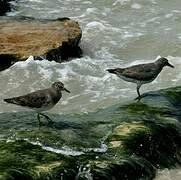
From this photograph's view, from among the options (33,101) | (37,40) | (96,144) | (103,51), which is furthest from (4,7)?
(96,144)

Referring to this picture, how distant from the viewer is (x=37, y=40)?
15078mm

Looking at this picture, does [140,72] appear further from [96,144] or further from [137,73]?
[96,144]

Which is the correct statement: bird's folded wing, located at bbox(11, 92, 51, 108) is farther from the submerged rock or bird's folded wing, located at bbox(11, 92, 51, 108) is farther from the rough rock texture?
the rough rock texture

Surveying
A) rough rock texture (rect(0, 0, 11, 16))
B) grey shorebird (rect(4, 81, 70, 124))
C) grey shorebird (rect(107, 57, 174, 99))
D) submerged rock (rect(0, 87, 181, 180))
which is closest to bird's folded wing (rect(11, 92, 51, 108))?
grey shorebird (rect(4, 81, 70, 124))

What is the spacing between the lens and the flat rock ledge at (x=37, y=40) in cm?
1446

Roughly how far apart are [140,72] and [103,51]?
6.64 meters

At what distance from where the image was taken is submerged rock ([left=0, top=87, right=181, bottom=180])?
6.62m

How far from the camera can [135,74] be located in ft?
32.5

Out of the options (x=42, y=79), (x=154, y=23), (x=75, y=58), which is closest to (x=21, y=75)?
(x=42, y=79)

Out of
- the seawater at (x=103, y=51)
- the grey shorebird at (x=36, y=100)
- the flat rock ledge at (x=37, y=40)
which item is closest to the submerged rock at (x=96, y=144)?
the grey shorebird at (x=36, y=100)

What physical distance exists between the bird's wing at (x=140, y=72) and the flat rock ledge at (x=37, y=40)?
4944mm

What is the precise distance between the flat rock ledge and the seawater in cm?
24

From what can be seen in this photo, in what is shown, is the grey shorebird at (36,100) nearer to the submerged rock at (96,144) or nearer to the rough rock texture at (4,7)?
the submerged rock at (96,144)

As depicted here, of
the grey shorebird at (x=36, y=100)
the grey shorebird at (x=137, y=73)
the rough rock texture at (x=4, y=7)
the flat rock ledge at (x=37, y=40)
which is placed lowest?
the rough rock texture at (x=4, y=7)
